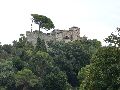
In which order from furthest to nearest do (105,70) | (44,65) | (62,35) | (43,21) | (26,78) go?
(62,35) → (43,21) → (44,65) → (26,78) → (105,70)

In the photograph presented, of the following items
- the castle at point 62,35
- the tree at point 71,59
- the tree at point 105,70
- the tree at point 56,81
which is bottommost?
the tree at point 105,70

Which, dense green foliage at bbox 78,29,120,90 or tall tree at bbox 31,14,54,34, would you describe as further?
tall tree at bbox 31,14,54,34

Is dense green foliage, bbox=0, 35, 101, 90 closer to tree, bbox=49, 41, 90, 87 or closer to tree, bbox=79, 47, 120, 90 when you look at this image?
tree, bbox=49, 41, 90, 87

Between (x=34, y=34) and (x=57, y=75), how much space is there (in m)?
27.0

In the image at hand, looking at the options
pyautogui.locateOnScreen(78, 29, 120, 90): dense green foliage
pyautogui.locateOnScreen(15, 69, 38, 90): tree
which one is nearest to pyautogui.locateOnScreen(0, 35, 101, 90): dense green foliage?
pyautogui.locateOnScreen(15, 69, 38, 90): tree

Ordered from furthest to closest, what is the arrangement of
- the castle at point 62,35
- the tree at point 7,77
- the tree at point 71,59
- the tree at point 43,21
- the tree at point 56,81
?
the castle at point 62,35
the tree at point 43,21
the tree at point 71,59
the tree at point 7,77
the tree at point 56,81

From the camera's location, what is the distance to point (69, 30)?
4407 inches

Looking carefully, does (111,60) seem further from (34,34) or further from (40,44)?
(34,34)

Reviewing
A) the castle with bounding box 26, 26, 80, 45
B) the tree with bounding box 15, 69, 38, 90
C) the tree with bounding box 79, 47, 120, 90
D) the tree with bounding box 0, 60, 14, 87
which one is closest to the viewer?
the tree with bounding box 79, 47, 120, 90

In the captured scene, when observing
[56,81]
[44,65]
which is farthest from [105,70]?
[44,65]

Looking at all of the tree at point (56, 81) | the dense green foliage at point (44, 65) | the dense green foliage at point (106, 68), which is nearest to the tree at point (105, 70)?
the dense green foliage at point (106, 68)

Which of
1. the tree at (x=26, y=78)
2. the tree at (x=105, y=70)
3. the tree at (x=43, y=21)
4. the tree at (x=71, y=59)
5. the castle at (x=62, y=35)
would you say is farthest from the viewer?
the castle at (x=62, y=35)

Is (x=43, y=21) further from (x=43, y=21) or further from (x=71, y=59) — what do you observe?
(x=71, y=59)

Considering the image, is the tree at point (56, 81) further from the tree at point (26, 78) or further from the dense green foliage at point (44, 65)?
the tree at point (26, 78)
